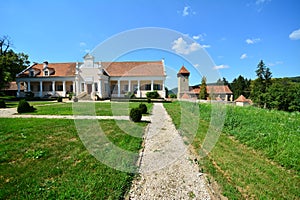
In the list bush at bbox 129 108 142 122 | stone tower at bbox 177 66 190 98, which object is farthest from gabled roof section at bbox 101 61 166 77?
bush at bbox 129 108 142 122

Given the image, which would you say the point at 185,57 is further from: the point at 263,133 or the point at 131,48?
the point at 263,133

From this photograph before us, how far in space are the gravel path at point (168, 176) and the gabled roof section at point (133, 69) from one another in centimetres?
2483

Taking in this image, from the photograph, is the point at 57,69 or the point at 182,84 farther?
the point at 57,69

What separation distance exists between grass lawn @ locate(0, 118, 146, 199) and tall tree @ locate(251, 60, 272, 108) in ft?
176

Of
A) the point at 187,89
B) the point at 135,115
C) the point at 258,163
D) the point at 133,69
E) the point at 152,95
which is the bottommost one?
the point at 258,163

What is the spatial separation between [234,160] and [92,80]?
26840mm

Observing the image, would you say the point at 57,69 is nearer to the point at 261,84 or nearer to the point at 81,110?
the point at 81,110

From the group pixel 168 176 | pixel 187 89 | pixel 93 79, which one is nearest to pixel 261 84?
pixel 187 89

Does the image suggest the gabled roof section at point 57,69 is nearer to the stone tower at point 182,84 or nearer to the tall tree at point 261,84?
the stone tower at point 182,84

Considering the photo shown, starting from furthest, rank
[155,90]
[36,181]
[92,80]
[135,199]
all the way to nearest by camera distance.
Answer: [155,90] < [92,80] < [36,181] < [135,199]

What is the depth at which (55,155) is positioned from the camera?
486 cm

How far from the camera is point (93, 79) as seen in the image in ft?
93.8

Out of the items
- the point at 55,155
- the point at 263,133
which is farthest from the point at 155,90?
the point at 55,155

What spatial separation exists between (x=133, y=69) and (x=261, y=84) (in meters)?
45.1
